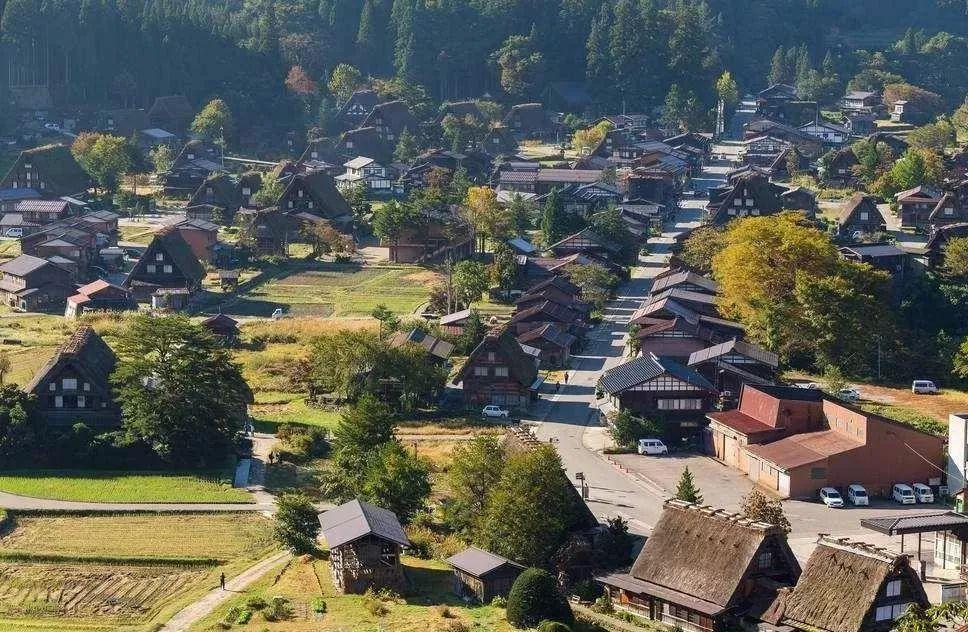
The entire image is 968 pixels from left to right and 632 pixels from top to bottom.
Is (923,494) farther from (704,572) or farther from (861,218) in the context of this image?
(861,218)

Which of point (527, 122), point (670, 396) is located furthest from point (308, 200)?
point (670, 396)

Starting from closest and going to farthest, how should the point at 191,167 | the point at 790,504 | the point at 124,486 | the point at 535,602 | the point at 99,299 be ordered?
the point at 535,602
the point at 790,504
the point at 124,486
the point at 99,299
the point at 191,167

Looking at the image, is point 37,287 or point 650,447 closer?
point 650,447

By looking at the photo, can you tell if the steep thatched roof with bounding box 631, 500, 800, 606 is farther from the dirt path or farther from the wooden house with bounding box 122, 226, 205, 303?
the wooden house with bounding box 122, 226, 205, 303

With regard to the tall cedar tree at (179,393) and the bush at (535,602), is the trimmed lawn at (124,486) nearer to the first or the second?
the tall cedar tree at (179,393)

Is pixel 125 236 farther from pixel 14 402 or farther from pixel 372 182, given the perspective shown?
pixel 14 402

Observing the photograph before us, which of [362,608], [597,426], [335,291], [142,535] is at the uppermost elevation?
[362,608]

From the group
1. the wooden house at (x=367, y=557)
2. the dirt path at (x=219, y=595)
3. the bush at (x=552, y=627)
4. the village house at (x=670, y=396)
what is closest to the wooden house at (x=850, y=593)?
the bush at (x=552, y=627)
